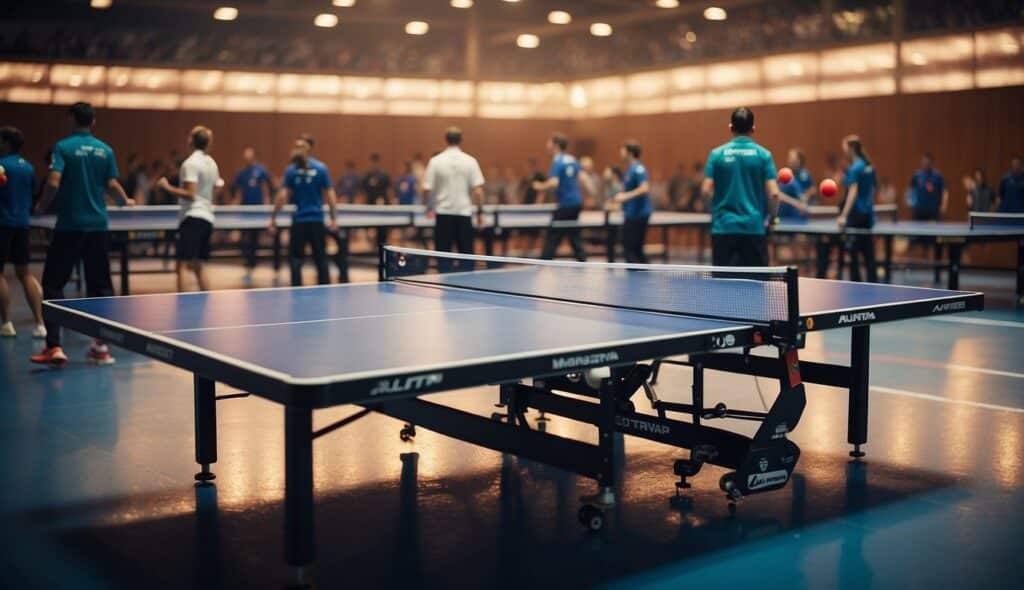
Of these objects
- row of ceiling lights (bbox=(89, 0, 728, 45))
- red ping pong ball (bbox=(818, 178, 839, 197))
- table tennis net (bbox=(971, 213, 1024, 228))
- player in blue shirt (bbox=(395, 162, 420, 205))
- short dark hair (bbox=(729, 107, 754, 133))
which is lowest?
table tennis net (bbox=(971, 213, 1024, 228))

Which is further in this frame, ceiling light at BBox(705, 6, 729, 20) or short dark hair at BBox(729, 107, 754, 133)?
ceiling light at BBox(705, 6, 729, 20)

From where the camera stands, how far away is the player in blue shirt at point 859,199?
12.4m

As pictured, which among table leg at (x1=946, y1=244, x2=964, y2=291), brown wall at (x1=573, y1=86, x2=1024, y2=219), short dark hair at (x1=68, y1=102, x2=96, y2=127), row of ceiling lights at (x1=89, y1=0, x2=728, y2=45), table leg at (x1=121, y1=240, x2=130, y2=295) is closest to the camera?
short dark hair at (x1=68, y1=102, x2=96, y2=127)

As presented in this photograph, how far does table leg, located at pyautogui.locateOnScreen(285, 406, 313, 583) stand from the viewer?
138 inches

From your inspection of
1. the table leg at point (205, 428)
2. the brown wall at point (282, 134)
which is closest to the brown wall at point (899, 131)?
the brown wall at point (282, 134)

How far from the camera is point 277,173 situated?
74.4 ft

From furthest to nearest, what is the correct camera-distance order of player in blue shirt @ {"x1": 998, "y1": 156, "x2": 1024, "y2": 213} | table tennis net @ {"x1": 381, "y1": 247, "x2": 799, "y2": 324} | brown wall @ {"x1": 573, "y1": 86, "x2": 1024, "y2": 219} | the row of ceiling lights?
the row of ceiling lights → brown wall @ {"x1": 573, "y1": 86, "x2": 1024, "y2": 219} → player in blue shirt @ {"x1": 998, "y1": 156, "x2": 1024, "y2": 213} → table tennis net @ {"x1": 381, "y1": 247, "x2": 799, "y2": 324}

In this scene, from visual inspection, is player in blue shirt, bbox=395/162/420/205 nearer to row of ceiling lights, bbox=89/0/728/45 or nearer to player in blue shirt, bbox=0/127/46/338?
row of ceiling lights, bbox=89/0/728/45

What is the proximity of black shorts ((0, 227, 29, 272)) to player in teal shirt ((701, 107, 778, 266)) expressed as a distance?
5.17 meters

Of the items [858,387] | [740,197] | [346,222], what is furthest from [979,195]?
[858,387]

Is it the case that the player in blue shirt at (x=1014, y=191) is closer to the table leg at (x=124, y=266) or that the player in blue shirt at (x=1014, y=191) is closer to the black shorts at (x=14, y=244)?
the table leg at (x=124, y=266)

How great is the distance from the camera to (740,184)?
7883mm

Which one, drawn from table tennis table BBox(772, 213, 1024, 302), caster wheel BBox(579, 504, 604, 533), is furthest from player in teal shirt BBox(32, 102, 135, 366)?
table tennis table BBox(772, 213, 1024, 302)

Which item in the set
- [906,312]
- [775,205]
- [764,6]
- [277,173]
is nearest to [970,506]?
[906,312]
